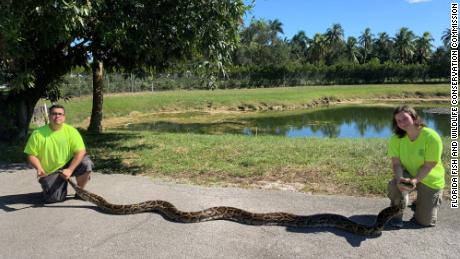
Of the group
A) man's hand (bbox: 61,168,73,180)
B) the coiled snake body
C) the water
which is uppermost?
man's hand (bbox: 61,168,73,180)

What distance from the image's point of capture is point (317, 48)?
110m

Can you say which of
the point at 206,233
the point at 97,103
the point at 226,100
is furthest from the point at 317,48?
the point at 206,233

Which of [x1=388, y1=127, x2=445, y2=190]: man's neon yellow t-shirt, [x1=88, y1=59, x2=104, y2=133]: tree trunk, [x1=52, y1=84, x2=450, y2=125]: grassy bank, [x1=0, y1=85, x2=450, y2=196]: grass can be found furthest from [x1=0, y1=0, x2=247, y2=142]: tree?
[x1=52, y1=84, x2=450, y2=125]: grassy bank

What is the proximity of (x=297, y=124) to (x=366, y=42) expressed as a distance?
284 ft

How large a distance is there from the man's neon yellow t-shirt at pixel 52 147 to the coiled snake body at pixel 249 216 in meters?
0.75

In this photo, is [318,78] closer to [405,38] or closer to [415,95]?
[415,95]

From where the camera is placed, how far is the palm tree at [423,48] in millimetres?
101750

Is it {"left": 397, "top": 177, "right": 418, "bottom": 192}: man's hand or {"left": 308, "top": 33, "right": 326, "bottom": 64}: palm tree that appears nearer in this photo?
{"left": 397, "top": 177, "right": 418, "bottom": 192}: man's hand

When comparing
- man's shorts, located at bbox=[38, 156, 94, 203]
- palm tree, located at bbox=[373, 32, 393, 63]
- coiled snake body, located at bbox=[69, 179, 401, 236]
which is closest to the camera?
coiled snake body, located at bbox=[69, 179, 401, 236]

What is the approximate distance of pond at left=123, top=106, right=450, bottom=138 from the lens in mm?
27406

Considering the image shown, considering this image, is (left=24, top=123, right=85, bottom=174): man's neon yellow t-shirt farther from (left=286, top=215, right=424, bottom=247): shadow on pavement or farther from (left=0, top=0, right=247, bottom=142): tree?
Result: (left=286, top=215, right=424, bottom=247): shadow on pavement

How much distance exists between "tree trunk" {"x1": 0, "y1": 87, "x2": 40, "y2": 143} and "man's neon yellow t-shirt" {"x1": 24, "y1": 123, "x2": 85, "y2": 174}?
316 inches

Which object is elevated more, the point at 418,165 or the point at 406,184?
the point at 418,165

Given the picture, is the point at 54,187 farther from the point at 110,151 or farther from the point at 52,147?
the point at 110,151
